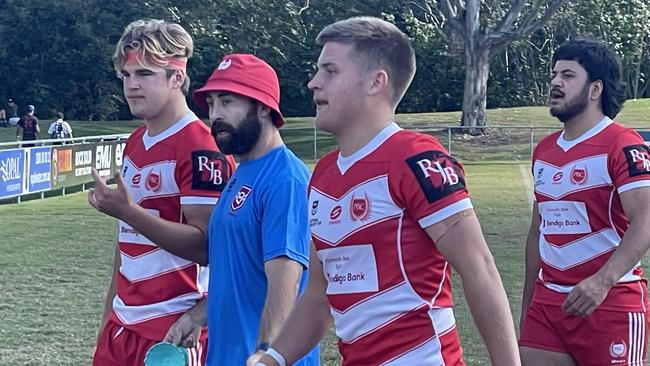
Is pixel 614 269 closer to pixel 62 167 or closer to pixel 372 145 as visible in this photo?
pixel 372 145

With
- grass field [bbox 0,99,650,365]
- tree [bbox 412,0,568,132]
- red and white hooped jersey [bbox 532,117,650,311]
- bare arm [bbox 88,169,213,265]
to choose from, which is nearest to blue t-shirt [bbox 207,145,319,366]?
Result: bare arm [bbox 88,169,213,265]

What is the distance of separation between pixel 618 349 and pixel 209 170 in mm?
2299

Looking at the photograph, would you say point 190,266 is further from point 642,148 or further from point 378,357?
point 642,148

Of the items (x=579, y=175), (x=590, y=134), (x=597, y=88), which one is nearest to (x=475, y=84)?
(x=597, y=88)

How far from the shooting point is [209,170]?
14.7 feet

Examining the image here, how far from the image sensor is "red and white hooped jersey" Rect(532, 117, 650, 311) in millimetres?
5387

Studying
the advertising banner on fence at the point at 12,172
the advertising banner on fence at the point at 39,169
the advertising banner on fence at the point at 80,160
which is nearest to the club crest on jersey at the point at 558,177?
the advertising banner on fence at the point at 12,172

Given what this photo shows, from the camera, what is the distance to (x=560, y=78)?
5742 millimetres

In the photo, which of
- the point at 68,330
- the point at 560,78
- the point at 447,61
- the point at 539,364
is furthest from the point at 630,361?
the point at 447,61

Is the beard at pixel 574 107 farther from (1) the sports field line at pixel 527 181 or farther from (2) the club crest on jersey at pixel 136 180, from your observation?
(1) the sports field line at pixel 527 181

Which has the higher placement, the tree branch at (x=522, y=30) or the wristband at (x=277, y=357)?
the wristband at (x=277, y=357)

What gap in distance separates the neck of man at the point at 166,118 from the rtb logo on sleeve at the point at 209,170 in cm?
22

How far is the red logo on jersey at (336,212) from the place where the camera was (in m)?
3.57

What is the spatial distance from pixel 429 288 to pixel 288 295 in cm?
→ 80
